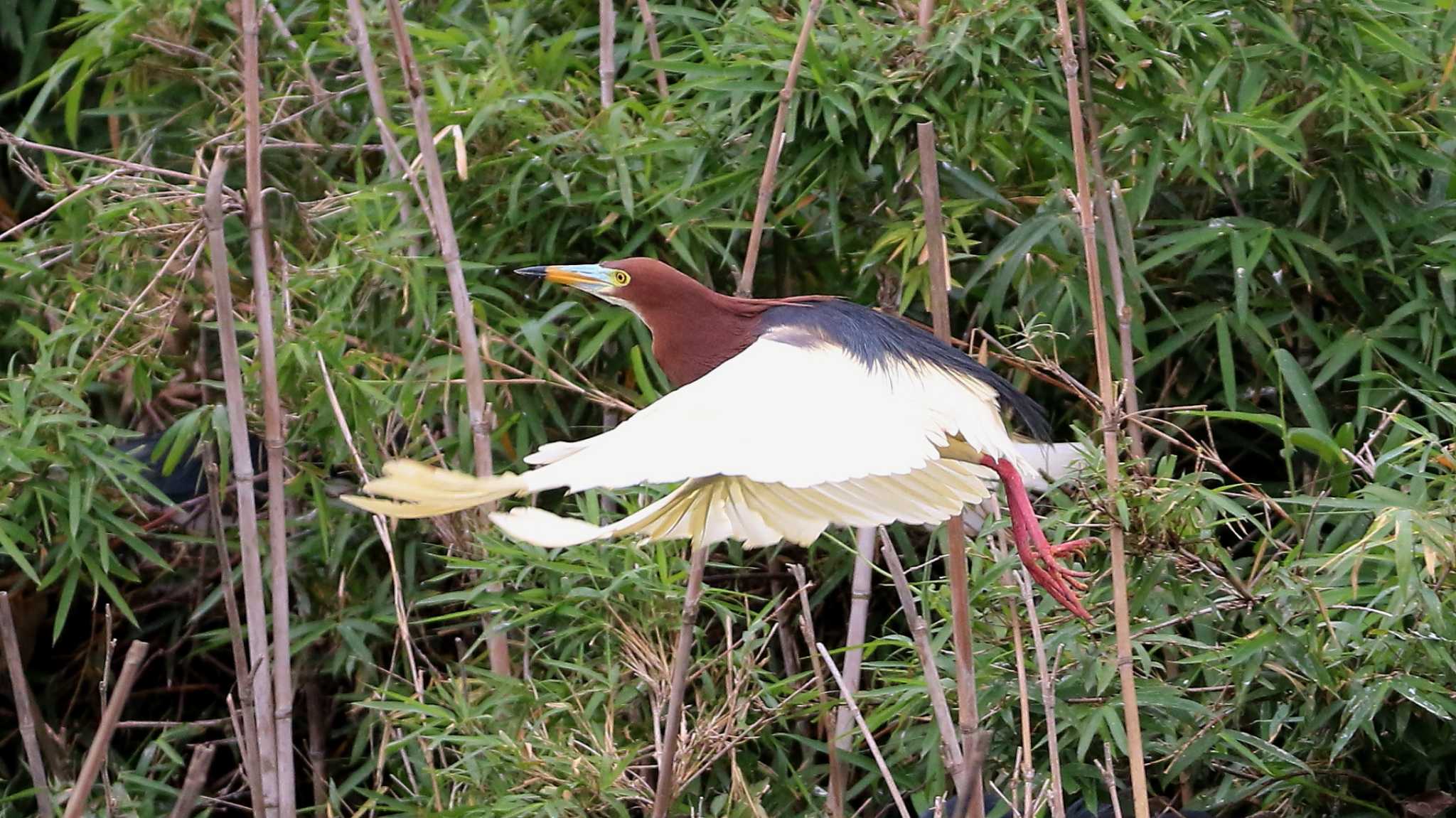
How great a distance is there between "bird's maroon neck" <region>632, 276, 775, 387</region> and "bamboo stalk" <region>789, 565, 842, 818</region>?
0.22 m

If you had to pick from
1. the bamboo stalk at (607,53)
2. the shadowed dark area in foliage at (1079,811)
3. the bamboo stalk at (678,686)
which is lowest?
the shadowed dark area in foliage at (1079,811)

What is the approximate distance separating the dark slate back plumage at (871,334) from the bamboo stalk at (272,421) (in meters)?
0.45

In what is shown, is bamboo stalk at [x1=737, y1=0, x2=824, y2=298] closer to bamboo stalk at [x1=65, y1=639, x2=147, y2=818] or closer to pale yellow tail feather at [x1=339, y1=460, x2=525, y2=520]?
pale yellow tail feather at [x1=339, y1=460, x2=525, y2=520]

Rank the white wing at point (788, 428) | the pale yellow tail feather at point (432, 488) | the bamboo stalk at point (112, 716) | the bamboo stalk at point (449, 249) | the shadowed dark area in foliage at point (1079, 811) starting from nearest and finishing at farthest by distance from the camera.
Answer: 1. the bamboo stalk at point (112, 716)
2. the pale yellow tail feather at point (432, 488)
3. the white wing at point (788, 428)
4. the bamboo stalk at point (449, 249)
5. the shadowed dark area in foliage at point (1079, 811)

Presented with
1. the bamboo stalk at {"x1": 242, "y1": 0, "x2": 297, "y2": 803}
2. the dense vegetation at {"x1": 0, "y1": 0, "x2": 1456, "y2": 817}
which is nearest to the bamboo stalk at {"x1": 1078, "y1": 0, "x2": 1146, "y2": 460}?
the dense vegetation at {"x1": 0, "y1": 0, "x2": 1456, "y2": 817}

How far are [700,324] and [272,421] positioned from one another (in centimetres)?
41

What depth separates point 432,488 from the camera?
1.18m

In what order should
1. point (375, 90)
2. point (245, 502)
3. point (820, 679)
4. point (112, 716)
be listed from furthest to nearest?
point (375, 90) → point (820, 679) → point (245, 502) → point (112, 716)

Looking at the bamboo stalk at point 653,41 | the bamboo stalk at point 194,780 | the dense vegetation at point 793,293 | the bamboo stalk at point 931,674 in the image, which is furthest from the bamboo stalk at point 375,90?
the bamboo stalk at point 194,780

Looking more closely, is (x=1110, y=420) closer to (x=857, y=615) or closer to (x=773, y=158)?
(x=773, y=158)

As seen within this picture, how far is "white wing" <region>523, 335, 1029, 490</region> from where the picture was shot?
129 centimetres

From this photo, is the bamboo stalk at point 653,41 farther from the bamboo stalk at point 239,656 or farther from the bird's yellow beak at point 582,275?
the bamboo stalk at point 239,656

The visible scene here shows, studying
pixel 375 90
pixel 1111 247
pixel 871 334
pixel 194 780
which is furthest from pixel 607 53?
pixel 194 780

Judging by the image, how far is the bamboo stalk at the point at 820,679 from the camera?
154 centimetres
